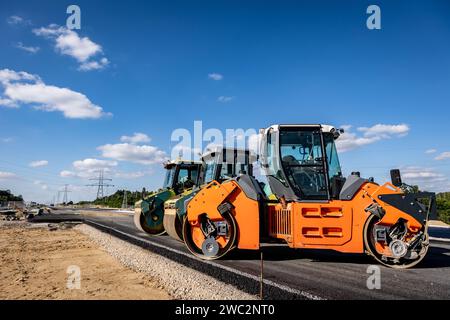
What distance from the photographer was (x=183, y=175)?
44.5 feet

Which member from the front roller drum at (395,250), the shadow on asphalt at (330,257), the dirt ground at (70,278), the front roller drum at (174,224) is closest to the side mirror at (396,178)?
the front roller drum at (395,250)

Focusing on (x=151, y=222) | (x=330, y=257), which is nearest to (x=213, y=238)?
(x=330, y=257)

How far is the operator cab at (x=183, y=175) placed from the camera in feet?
43.9

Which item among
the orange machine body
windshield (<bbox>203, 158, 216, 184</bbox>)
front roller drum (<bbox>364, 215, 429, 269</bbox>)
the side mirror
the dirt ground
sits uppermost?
windshield (<bbox>203, 158, 216, 184</bbox>)

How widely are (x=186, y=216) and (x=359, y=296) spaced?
164 inches

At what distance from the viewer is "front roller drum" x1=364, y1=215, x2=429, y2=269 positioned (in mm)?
6207

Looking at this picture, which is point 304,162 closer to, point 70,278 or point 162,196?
point 70,278

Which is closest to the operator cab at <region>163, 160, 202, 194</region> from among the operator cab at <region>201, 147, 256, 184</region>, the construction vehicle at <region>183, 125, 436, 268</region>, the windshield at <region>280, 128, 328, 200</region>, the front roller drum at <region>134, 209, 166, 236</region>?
the front roller drum at <region>134, 209, 166, 236</region>

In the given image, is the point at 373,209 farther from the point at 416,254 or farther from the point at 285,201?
the point at 285,201

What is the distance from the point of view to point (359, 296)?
14.8 feet

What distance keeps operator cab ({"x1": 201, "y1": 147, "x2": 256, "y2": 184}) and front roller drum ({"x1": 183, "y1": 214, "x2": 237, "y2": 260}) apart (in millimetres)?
3023

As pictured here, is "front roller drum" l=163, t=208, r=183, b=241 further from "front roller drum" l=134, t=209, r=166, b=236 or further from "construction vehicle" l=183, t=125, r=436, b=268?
"front roller drum" l=134, t=209, r=166, b=236

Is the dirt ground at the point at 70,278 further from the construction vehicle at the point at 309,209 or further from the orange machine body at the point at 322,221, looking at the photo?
Answer: the orange machine body at the point at 322,221
